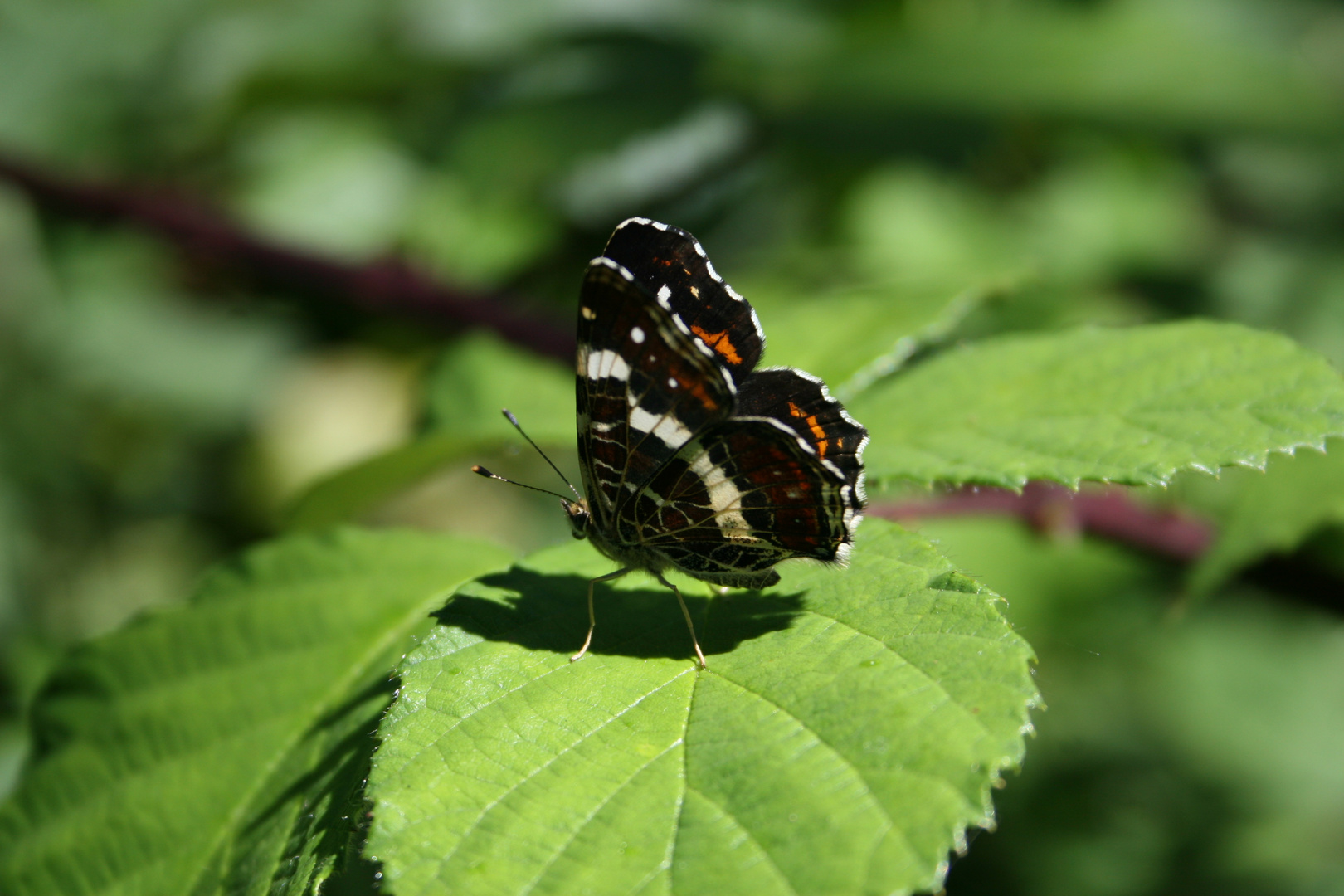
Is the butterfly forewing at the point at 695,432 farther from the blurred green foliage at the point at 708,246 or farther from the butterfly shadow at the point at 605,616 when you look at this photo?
the blurred green foliage at the point at 708,246

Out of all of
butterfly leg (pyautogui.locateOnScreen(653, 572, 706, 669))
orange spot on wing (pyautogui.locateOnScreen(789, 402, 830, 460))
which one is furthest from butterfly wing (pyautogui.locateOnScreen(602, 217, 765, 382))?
butterfly leg (pyautogui.locateOnScreen(653, 572, 706, 669))

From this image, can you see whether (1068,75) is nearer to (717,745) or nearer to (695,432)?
(695,432)

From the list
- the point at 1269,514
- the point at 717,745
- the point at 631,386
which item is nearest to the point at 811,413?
the point at 631,386

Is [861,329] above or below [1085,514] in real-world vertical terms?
above

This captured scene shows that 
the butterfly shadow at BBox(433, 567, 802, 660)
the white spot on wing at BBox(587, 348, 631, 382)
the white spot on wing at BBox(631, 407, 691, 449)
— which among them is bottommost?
the butterfly shadow at BBox(433, 567, 802, 660)

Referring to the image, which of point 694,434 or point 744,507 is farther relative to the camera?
point 744,507

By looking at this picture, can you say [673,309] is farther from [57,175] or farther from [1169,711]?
[1169,711]

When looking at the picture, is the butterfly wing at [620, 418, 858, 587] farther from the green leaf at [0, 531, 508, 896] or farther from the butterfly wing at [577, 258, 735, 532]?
the green leaf at [0, 531, 508, 896]

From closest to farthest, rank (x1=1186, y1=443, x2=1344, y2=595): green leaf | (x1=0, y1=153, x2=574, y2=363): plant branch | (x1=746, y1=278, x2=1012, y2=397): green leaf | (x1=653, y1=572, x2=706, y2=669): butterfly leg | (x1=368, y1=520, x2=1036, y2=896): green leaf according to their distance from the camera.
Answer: (x1=368, y1=520, x2=1036, y2=896): green leaf, (x1=653, y1=572, x2=706, y2=669): butterfly leg, (x1=1186, y1=443, x2=1344, y2=595): green leaf, (x1=746, y1=278, x2=1012, y2=397): green leaf, (x1=0, y1=153, x2=574, y2=363): plant branch
